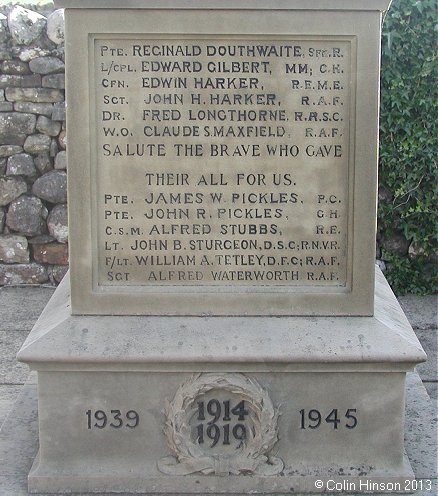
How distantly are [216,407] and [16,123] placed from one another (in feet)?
14.5

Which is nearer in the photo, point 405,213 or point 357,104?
point 357,104

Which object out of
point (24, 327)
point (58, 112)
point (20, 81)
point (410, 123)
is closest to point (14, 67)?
point (20, 81)

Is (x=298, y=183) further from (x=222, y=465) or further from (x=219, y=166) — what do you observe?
(x=222, y=465)

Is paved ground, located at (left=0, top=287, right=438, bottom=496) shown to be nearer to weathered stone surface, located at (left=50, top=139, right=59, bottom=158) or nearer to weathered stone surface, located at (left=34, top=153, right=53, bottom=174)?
weathered stone surface, located at (left=34, top=153, right=53, bottom=174)

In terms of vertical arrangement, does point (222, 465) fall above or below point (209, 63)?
below

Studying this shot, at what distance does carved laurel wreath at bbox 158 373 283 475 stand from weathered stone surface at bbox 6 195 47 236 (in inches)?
162

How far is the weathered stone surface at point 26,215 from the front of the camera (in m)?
6.82

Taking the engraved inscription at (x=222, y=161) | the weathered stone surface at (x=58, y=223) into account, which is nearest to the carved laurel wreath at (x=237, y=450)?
the engraved inscription at (x=222, y=161)

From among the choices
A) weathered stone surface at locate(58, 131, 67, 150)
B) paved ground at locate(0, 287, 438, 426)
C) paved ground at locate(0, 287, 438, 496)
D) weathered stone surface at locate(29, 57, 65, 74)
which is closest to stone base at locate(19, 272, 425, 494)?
paved ground at locate(0, 287, 438, 496)

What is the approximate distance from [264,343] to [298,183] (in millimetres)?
636

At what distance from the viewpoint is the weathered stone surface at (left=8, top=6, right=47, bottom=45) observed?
6.64 metres

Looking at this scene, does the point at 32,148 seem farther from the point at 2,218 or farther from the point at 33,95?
the point at 2,218

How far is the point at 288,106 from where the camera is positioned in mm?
3090

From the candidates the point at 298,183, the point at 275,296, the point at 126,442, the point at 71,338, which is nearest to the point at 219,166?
the point at 298,183
